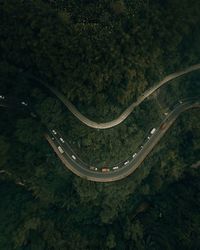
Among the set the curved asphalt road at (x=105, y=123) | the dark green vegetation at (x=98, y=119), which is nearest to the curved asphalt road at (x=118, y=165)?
the dark green vegetation at (x=98, y=119)

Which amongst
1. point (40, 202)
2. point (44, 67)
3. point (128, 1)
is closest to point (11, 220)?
point (40, 202)

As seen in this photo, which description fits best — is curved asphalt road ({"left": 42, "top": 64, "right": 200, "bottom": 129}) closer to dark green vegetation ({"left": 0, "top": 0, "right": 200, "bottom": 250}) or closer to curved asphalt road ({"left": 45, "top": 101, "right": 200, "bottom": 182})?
dark green vegetation ({"left": 0, "top": 0, "right": 200, "bottom": 250})

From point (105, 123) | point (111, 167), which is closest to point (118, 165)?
point (111, 167)

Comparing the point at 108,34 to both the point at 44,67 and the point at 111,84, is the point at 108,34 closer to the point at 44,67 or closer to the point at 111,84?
the point at 111,84

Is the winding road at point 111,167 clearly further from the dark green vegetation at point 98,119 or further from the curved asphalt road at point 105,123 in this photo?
the dark green vegetation at point 98,119

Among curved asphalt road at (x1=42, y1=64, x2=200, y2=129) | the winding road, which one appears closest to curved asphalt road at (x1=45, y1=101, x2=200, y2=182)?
the winding road

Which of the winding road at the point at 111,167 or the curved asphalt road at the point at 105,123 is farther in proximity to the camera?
the winding road at the point at 111,167
